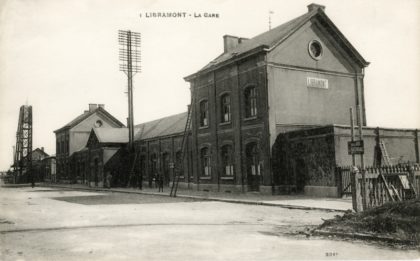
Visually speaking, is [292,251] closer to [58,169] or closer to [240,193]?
[240,193]

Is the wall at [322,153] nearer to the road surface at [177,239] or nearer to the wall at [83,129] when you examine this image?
the road surface at [177,239]

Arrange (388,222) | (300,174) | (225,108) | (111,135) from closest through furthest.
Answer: (388,222) → (300,174) → (225,108) → (111,135)

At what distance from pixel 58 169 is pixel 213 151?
1512 inches

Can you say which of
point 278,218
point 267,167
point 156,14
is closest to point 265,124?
point 267,167

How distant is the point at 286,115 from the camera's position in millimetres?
23031

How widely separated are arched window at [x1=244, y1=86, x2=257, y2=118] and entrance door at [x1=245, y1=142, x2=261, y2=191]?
1696mm

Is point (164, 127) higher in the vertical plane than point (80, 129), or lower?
lower

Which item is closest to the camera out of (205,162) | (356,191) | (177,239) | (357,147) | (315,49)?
(177,239)

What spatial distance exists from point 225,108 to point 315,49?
618 centimetres

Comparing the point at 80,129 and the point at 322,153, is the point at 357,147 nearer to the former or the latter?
the point at 322,153

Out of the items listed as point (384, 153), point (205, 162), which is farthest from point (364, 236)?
point (205, 162)

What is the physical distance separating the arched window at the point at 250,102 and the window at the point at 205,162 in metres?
5.04

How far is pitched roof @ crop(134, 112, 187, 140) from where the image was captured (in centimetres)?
3593

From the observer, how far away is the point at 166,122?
42.2 meters
